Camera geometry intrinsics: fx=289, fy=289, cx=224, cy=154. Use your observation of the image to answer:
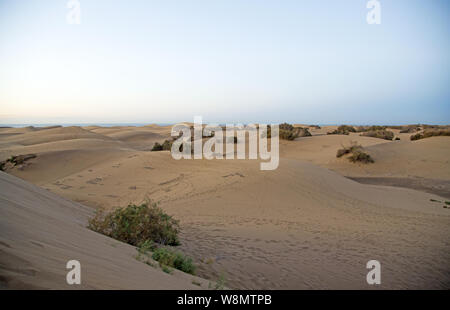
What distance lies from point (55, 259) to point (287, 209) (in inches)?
281

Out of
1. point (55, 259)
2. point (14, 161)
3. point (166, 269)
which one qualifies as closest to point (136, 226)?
point (166, 269)

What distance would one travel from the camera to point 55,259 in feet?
8.48

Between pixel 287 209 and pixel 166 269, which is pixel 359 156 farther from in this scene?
pixel 166 269

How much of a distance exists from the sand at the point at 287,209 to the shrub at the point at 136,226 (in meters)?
0.56

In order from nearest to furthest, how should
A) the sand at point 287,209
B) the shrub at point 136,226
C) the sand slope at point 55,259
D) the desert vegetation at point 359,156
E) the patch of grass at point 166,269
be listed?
the sand slope at point 55,259 < the patch of grass at point 166,269 < the sand at point 287,209 < the shrub at point 136,226 < the desert vegetation at point 359,156

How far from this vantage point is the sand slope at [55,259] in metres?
2.18

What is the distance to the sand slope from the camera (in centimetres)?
218

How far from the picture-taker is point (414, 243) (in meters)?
6.36
